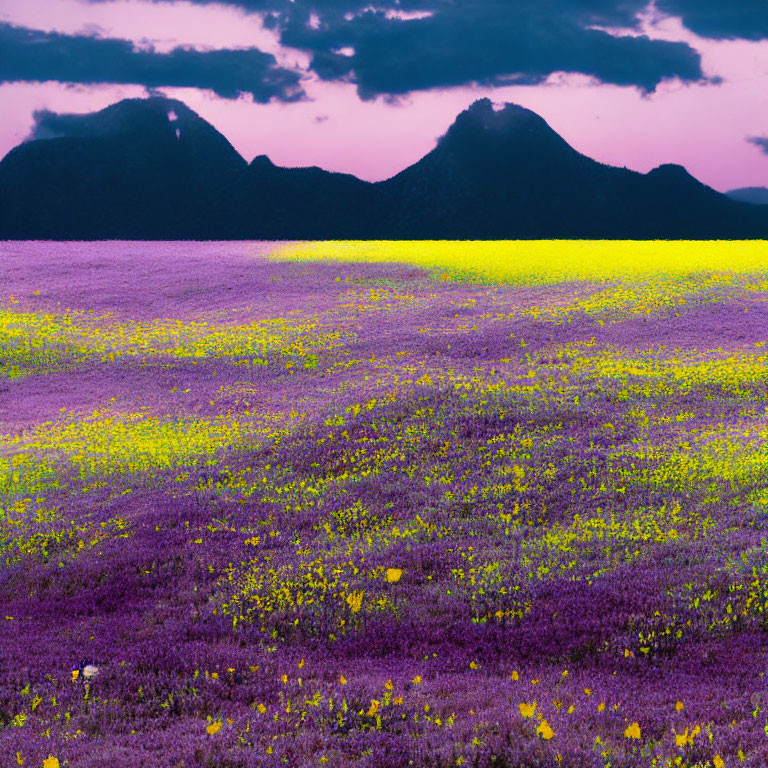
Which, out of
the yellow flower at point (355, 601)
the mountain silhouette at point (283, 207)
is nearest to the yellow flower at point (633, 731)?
the yellow flower at point (355, 601)

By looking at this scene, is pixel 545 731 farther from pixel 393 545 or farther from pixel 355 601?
pixel 393 545

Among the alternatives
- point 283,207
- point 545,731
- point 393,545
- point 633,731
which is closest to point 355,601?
point 393,545

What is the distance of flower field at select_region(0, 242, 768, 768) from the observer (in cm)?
742

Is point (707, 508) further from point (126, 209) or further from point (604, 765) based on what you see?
point (126, 209)

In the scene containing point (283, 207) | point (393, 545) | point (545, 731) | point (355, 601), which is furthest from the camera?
point (283, 207)

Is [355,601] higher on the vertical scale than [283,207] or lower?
lower

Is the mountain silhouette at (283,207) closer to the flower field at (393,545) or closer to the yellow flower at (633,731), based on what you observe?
the flower field at (393,545)

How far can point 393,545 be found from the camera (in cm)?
1333

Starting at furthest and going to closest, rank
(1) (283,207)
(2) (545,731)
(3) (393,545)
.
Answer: (1) (283,207) < (3) (393,545) < (2) (545,731)

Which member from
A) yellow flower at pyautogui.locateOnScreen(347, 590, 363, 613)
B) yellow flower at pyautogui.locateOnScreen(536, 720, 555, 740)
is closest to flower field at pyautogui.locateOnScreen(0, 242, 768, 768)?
yellow flower at pyautogui.locateOnScreen(536, 720, 555, 740)

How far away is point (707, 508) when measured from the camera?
14.2m

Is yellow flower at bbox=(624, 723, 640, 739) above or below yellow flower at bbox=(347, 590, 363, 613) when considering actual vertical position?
above

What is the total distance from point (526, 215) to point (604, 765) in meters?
194

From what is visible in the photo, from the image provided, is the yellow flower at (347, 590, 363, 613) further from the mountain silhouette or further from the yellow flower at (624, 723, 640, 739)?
the mountain silhouette
